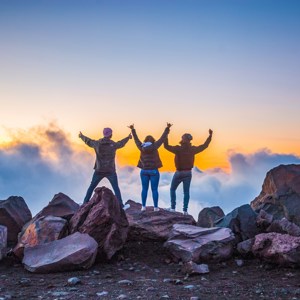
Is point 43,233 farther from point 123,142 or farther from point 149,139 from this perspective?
point 149,139

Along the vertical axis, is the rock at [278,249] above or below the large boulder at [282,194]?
below

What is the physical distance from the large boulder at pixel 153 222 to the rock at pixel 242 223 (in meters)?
1.95

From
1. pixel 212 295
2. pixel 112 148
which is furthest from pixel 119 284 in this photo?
pixel 112 148

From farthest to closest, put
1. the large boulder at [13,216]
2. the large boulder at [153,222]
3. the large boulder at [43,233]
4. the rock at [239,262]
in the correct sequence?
the large boulder at [13,216] → the large boulder at [153,222] → the large boulder at [43,233] → the rock at [239,262]

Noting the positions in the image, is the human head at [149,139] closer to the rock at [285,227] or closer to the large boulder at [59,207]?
the large boulder at [59,207]

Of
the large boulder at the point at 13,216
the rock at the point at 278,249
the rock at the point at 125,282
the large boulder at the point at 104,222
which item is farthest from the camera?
the large boulder at the point at 13,216

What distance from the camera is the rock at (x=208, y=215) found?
22006 millimetres

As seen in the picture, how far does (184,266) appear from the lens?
1443cm

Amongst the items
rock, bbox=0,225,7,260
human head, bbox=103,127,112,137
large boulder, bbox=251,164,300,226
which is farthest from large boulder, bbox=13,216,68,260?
large boulder, bbox=251,164,300,226

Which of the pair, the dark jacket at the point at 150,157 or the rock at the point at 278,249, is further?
the dark jacket at the point at 150,157

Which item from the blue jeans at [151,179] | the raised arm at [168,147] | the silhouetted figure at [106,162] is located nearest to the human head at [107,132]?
the silhouetted figure at [106,162]

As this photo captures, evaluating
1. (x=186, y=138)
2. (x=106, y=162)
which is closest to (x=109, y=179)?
(x=106, y=162)

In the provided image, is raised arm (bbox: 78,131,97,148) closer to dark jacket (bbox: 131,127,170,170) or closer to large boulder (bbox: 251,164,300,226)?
dark jacket (bbox: 131,127,170,170)

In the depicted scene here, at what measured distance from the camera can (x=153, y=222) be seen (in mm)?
18531
